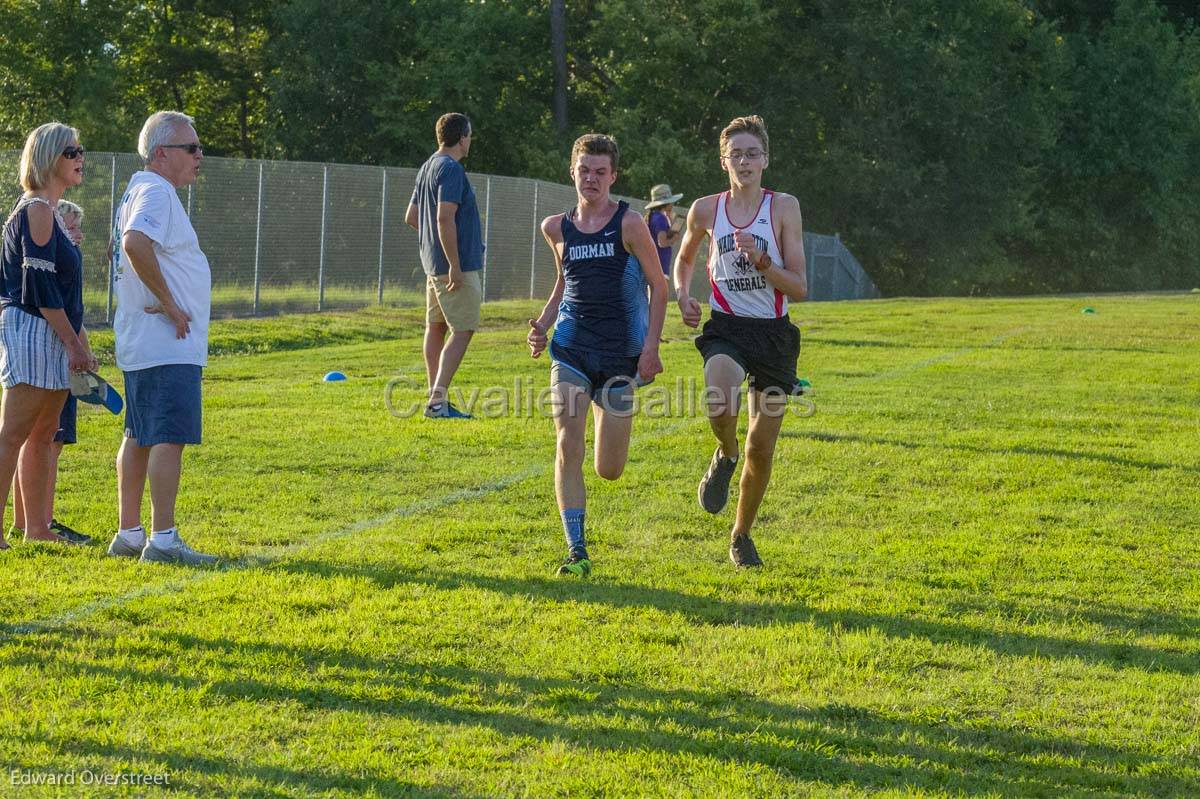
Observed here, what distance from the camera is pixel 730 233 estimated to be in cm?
677

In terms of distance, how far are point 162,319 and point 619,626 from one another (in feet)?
8.02

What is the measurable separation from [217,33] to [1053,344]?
32.7 metres

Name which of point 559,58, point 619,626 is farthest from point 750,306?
point 559,58

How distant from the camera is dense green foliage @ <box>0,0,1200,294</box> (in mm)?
41625

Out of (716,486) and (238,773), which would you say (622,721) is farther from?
Answer: (716,486)

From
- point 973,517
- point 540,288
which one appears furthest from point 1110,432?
point 540,288

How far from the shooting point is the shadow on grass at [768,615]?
18.0 feet

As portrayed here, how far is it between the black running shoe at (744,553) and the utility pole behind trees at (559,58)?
1498 inches

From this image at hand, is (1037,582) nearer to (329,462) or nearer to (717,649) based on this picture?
(717,649)

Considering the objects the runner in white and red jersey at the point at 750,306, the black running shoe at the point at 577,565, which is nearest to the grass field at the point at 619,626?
the black running shoe at the point at 577,565

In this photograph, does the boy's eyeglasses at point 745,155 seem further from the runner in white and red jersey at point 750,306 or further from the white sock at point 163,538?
the white sock at point 163,538

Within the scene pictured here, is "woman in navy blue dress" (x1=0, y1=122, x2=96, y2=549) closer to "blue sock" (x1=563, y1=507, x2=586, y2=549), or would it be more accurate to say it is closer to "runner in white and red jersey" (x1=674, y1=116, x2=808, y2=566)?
"blue sock" (x1=563, y1=507, x2=586, y2=549)

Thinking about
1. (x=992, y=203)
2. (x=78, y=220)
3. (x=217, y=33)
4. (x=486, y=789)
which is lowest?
(x=486, y=789)

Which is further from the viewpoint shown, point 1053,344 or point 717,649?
point 1053,344
